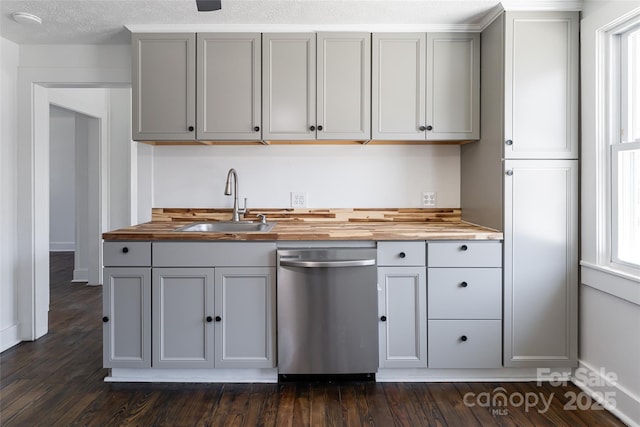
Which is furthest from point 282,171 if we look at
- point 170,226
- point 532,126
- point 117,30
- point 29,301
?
point 29,301

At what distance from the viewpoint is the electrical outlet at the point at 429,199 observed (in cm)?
298

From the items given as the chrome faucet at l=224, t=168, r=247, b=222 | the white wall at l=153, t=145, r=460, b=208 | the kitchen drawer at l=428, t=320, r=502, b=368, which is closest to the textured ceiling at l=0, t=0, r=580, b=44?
the white wall at l=153, t=145, r=460, b=208

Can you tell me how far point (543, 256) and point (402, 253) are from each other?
836 mm

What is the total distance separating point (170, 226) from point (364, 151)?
1.48 metres

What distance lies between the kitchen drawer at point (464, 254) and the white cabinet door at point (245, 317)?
0.96 meters

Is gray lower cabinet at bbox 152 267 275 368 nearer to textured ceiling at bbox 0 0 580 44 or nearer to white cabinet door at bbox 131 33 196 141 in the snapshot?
white cabinet door at bbox 131 33 196 141

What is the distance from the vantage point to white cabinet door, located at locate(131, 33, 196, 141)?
8.55 ft

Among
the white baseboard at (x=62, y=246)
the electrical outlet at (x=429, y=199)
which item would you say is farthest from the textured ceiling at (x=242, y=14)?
the white baseboard at (x=62, y=246)

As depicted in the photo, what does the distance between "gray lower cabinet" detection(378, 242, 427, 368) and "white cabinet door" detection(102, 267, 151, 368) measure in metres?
1.38

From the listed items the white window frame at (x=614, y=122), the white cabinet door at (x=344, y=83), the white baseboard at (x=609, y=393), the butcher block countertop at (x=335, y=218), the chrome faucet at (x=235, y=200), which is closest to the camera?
the white baseboard at (x=609, y=393)

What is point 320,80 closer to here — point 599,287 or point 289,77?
point 289,77

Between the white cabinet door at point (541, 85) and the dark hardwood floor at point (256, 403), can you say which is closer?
the dark hardwood floor at point (256, 403)

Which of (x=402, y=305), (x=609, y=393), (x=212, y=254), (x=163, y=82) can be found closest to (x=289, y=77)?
(x=163, y=82)

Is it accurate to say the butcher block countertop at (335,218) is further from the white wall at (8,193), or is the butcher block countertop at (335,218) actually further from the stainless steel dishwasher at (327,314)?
the white wall at (8,193)
